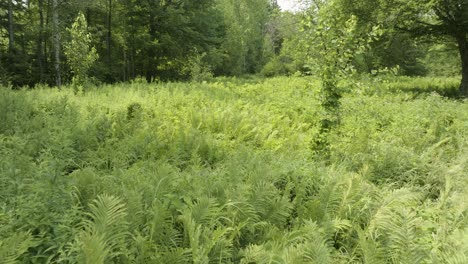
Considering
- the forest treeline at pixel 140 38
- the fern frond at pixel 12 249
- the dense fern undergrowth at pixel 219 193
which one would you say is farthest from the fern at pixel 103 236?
the forest treeline at pixel 140 38

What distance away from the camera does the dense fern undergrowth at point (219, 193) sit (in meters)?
2.79

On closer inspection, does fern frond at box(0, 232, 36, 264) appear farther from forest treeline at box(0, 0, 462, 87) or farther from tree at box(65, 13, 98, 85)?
forest treeline at box(0, 0, 462, 87)

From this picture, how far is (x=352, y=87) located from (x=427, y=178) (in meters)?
1.99

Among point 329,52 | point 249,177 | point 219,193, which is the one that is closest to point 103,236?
point 219,193

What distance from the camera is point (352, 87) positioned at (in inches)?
235

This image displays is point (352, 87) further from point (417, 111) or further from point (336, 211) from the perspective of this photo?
point (417, 111)

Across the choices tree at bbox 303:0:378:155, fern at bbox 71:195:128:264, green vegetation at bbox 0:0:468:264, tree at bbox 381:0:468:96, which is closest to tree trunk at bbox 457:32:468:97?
tree at bbox 381:0:468:96

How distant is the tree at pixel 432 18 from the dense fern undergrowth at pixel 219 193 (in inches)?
298

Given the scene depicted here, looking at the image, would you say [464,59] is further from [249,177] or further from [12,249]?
[12,249]

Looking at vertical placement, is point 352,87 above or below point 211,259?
above

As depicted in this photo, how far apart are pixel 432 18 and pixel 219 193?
57.6 feet

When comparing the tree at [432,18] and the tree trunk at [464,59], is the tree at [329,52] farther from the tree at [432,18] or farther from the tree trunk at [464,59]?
the tree trunk at [464,59]

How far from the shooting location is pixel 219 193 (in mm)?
4090

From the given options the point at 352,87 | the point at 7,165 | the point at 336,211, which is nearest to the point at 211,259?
the point at 336,211
